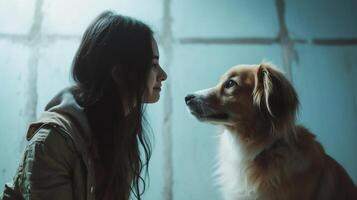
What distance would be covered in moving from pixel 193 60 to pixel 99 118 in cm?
112

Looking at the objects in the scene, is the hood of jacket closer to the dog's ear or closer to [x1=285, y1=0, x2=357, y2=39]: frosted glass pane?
the dog's ear

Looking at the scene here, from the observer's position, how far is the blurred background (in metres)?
1.95

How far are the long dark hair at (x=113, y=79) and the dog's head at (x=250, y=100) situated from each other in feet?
1.60

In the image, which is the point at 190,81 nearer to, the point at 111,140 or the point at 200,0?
the point at 200,0

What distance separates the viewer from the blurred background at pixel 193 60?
1.95 meters

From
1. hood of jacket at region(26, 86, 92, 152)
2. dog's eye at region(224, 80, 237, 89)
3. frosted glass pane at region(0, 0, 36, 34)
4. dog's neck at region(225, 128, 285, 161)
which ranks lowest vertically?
dog's neck at region(225, 128, 285, 161)

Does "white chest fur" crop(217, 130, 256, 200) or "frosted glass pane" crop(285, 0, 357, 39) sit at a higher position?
"frosted glass pane" crop(285, 0, 357, 39)

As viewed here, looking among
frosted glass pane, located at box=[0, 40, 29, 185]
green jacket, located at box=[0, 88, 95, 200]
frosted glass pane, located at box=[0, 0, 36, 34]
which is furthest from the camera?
frosted glass pane, located at box=[0, 0, 36, 34]

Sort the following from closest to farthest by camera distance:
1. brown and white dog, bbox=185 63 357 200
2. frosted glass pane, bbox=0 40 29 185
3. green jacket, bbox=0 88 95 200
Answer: green jacket, bbox=0 88 95 200 → brown and white dog, bbox=185 63 357 200 → frosted glass pane, bbox=0 40 29 185

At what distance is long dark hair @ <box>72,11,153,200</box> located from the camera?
1.04 m

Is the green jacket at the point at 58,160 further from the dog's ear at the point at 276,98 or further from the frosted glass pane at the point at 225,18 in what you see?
the frosted glass pane at the point at 225,18

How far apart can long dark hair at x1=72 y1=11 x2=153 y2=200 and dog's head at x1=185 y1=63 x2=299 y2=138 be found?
0.49m

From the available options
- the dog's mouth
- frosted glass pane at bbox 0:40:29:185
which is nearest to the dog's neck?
the dog's mouth

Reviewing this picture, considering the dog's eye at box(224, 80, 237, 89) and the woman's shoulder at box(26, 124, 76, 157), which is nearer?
the woman's shoulder at box(26, 124, 76, 157)
